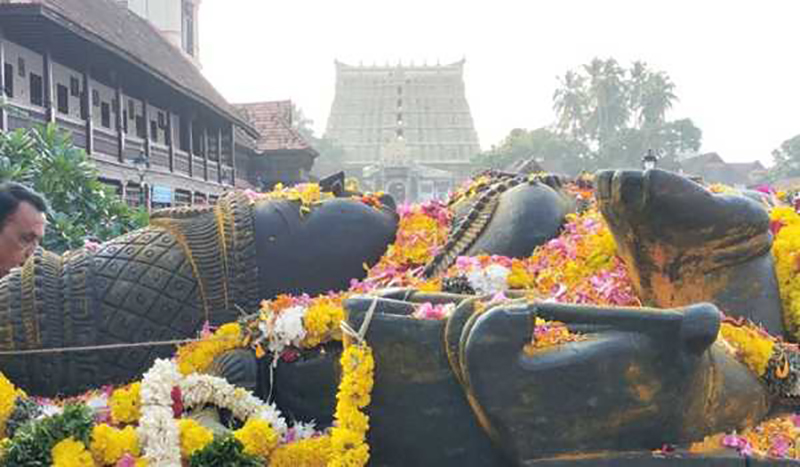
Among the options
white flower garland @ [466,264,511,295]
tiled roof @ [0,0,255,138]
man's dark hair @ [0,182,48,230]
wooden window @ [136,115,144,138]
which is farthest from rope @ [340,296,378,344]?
wooden window @ [136,115,144,138]

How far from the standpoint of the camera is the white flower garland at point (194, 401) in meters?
2.33

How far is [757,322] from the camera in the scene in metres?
2.67

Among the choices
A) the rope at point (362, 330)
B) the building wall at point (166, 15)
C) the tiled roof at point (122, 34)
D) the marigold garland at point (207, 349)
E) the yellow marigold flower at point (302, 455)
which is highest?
the building wall at point (166, 15)

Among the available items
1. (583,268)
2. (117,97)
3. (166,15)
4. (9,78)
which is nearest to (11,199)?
(583,268)

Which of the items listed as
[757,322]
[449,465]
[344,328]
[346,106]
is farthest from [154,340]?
[346,106]

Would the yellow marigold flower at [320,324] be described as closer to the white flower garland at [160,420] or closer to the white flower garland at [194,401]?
the white flower garland at [194,401]

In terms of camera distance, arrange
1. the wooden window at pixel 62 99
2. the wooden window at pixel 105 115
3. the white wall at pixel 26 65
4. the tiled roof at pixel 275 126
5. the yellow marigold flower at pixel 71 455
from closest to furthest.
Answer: the yellow marigold flower at pixel 71 455 < the white wall at pixel 26 65 < the wooden window at pixel 62 99 < the wooden window at pixel 105 115 < the tiled roof at pixel 275 126

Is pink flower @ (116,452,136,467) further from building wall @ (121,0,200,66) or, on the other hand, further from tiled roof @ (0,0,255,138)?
building wall @ (121,0,200,66)

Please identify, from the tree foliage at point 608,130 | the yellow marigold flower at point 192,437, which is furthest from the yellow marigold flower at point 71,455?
the tree foliage at point 608,130

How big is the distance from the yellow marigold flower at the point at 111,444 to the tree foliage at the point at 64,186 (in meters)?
5.52

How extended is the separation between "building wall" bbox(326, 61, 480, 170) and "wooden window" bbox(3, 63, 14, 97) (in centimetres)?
5091

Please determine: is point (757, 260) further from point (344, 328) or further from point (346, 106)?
point (346, 106)

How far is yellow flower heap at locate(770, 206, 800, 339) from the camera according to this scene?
2.75 meters

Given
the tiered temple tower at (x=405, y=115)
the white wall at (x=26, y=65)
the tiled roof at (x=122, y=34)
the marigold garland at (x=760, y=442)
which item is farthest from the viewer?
the tiered temple tower at (x=405, y=115)
